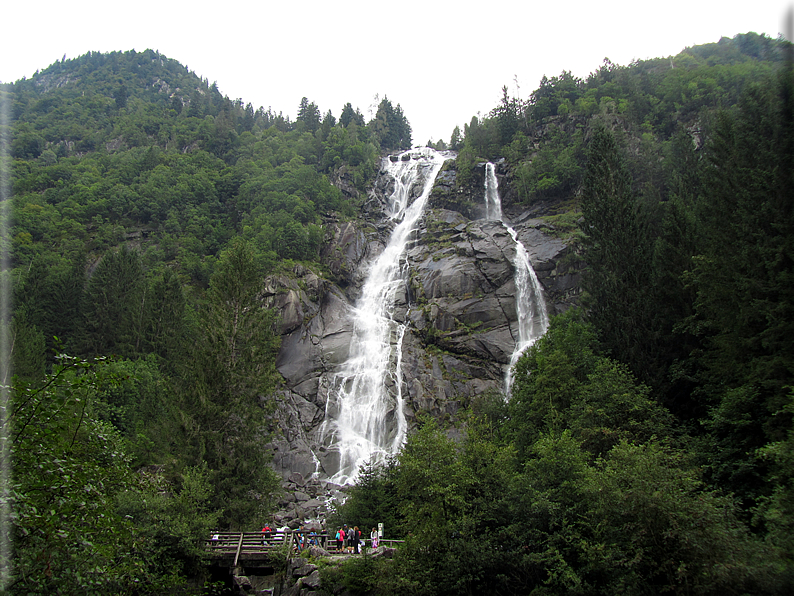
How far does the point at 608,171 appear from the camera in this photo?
3566 centimetres

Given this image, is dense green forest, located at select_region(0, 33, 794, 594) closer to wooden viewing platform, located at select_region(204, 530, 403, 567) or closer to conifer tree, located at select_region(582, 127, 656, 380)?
conifer tree, located at select_region(582, 127, 656, 380)

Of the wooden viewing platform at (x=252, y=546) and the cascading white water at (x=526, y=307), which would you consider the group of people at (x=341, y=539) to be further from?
the cascading white water at (x=526, y=307)

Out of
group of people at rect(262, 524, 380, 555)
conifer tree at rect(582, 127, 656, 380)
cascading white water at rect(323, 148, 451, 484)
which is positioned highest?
conifer tree at rect(582, 127, 656, 380)

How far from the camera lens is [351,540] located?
76.0 ft

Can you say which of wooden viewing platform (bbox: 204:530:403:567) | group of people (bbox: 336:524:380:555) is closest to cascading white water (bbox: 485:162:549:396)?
group of people (bbox: 336:524:380:555)

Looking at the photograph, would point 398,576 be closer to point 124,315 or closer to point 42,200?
point 124,315

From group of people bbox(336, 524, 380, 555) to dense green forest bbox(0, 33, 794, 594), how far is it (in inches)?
48.4

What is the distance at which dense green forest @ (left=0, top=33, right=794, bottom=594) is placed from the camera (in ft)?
36.7

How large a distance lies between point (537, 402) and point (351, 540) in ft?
43.3

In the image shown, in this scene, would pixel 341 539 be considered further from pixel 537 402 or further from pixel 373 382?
pixel 373 382

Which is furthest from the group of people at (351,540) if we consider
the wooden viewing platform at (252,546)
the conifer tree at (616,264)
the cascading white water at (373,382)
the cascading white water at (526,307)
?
the cascading white water at (526,307)

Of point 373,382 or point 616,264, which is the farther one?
point 373,382

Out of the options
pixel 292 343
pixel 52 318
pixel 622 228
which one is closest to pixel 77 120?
pixel 52 318

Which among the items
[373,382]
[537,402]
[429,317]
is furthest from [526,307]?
[537,402]
